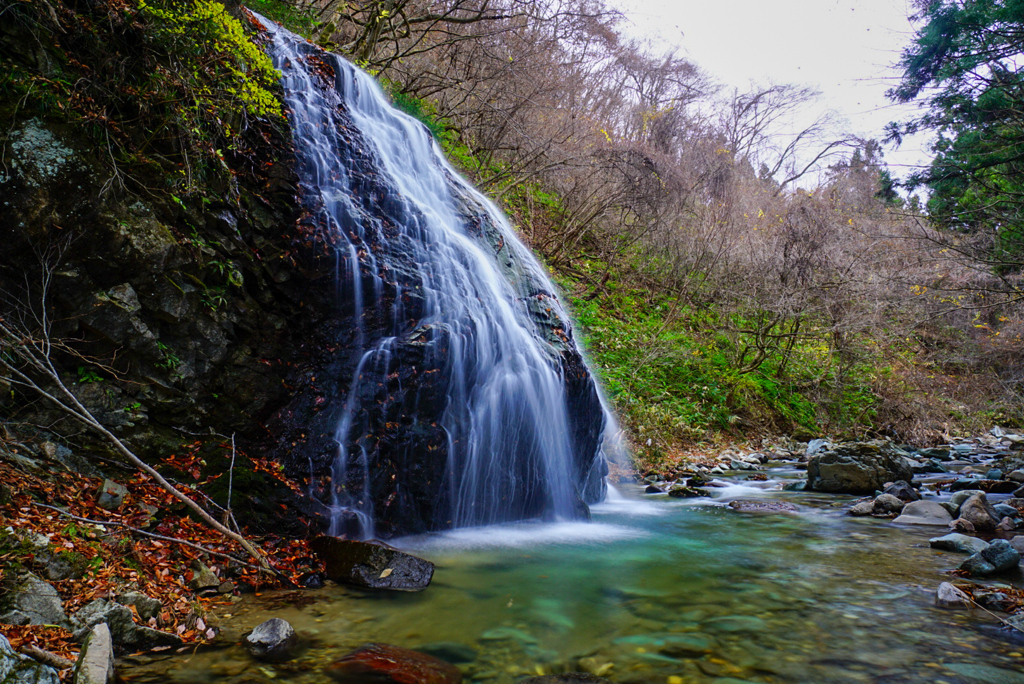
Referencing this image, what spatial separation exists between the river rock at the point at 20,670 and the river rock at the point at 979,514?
22.7ft

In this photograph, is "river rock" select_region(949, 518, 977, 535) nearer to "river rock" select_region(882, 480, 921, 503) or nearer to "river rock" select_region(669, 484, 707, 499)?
"river rock" select_region(882, 480, 921, 503)

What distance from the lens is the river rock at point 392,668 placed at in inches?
102

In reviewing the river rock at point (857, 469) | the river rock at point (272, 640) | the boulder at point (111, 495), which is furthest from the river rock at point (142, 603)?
the river rock at point (857, 469)

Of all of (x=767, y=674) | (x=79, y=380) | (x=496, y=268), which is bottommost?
(x=767, y=674)

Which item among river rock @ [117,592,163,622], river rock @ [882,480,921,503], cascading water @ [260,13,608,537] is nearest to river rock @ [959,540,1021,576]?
river rock @ [882,480,921,503]

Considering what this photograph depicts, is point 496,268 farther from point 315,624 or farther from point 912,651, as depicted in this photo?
point 912,651

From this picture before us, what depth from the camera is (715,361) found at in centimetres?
1327

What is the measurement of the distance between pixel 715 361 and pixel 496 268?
26.7ft

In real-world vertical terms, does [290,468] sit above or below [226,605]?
above

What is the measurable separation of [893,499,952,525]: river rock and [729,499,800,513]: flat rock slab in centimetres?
110

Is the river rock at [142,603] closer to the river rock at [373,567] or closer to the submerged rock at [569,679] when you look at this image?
the river rock at [373,567]

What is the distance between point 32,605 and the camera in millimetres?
2551

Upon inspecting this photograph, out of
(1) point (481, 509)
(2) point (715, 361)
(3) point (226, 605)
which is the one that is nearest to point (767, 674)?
(3) point (226, 605)

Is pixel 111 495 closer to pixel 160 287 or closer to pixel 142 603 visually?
pixel 142 603
